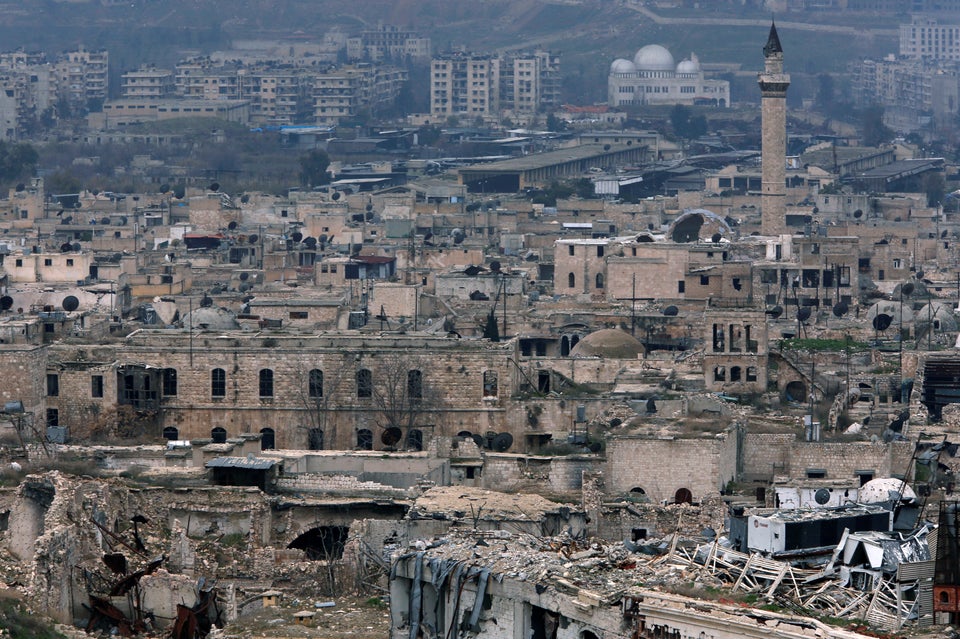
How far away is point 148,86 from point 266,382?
399ft

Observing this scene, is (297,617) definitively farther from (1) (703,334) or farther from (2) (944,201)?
(2) (944,201)

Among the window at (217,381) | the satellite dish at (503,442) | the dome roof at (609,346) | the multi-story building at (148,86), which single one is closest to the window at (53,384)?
the window at (217,381)

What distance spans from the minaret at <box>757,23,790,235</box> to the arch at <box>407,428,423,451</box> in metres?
36.6

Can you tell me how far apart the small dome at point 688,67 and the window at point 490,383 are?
137m

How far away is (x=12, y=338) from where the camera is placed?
1978 inches

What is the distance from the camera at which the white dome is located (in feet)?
610

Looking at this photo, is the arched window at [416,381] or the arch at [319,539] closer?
the arch at [319,539]

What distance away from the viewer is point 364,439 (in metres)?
48.1

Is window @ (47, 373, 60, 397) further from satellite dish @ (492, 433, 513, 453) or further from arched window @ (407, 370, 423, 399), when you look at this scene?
satellite dish @ (492, 433, 513, 453)

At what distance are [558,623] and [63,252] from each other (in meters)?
43.7

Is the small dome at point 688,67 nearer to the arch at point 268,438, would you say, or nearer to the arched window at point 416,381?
the arched window at point 416,381

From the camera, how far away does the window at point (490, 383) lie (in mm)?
48438

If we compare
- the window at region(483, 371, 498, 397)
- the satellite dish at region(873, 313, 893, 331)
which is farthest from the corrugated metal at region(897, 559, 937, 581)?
the satellite dish at region(873, 313, 893, 331)

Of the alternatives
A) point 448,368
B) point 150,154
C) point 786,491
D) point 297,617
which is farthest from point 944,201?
point 297,617
